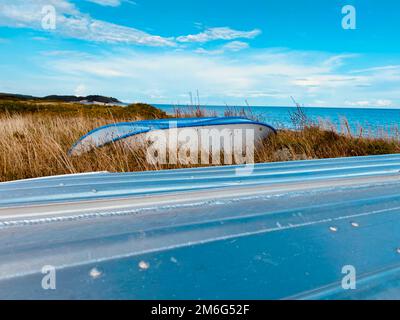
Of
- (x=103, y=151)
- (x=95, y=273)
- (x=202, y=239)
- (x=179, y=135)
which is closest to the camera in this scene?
(x=95, y=273)

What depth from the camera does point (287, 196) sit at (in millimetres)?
1438

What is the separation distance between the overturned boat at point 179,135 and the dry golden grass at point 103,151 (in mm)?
194

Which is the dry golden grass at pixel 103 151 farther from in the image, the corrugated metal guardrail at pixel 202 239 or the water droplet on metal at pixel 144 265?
the water droplet on metal at pixel 144 265

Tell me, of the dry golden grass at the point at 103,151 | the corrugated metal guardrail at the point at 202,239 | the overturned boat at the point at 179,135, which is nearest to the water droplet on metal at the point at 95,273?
the corrugated metal guardrail at the point at 202,239

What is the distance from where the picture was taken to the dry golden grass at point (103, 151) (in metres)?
3.84

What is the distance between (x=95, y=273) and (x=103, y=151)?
145 inches

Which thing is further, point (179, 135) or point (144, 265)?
point (179, 135)

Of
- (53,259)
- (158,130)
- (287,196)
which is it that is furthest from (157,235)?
(158,130)

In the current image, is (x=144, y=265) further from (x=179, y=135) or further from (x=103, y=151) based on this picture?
(x=179, y=135)

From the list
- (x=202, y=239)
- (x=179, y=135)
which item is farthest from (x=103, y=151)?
(x=202, y=239)

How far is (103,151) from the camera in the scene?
14.3 feet

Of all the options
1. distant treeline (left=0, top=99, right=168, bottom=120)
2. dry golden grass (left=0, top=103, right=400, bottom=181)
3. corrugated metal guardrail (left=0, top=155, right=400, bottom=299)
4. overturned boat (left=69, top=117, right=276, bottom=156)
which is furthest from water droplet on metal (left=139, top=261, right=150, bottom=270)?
distant treeline (left=0, top=99, right=168, bottom=120)

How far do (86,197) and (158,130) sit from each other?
330 cm
